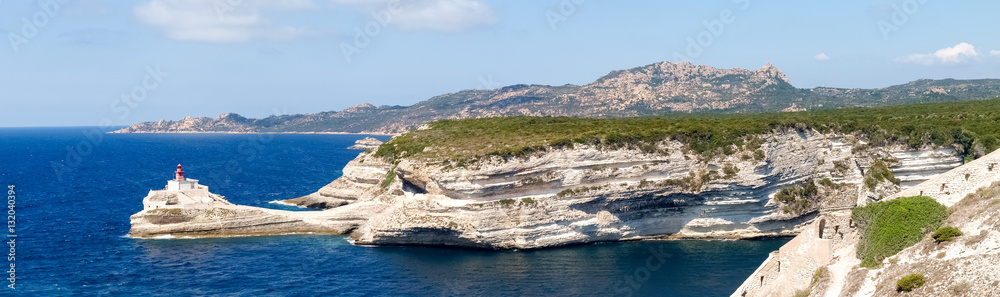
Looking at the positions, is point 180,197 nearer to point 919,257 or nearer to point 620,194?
point 620,194

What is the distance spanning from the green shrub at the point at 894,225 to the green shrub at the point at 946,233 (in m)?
1.18

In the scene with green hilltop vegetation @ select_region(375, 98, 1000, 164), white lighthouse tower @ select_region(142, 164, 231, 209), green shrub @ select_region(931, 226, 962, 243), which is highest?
green hilltop vegetation @ select_region(375, 98, 1000, 164)

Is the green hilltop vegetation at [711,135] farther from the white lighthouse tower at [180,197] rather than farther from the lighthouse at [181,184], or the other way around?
the lighthouse at [181,184]

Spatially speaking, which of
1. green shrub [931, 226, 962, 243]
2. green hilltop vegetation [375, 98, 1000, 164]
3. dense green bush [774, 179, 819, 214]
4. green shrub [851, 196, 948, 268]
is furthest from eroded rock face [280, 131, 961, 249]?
green shrub [931, 226, 962, 243]

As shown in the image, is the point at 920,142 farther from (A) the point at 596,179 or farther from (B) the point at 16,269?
(B) the point at 16,269

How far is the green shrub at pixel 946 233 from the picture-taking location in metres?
21.7

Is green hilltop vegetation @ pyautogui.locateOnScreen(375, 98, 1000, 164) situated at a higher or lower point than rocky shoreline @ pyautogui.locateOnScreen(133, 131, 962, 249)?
higher

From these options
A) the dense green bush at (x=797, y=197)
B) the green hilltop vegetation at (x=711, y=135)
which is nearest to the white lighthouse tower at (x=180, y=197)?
the green hilltop vegetation at (x=711, y=135)

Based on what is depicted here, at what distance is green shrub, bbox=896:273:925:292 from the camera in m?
20.5

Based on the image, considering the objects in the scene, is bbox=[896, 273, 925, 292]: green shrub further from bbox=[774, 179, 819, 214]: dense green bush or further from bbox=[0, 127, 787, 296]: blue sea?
bbox=[774, 179, 819, 214]: dense green bush

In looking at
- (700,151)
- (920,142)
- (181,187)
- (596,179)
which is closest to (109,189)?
(181,187)

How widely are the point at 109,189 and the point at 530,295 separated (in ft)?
222

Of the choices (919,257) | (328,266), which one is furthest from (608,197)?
(919,257)

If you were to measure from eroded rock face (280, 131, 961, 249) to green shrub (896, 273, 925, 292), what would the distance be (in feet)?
103
